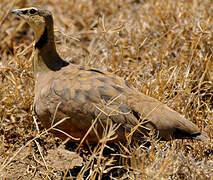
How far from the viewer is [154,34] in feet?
15.2

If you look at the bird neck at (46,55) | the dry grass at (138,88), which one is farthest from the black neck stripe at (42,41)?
the dry grass at (138,88)

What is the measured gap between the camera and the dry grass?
9.59ft

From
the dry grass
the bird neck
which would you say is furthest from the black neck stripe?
the dry grass

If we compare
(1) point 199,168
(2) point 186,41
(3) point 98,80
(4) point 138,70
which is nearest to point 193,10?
(2) point 186,41

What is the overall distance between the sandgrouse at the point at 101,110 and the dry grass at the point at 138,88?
0.16 meters

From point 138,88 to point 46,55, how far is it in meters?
0.97

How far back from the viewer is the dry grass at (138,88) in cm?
292

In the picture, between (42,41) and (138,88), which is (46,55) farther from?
(138,88)

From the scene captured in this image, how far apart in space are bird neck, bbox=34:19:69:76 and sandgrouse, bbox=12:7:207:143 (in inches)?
10.7

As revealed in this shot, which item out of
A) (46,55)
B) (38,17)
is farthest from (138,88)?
(38,17)

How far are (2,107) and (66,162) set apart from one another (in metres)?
0.90

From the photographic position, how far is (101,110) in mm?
2854

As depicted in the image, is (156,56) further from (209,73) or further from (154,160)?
(154,160)

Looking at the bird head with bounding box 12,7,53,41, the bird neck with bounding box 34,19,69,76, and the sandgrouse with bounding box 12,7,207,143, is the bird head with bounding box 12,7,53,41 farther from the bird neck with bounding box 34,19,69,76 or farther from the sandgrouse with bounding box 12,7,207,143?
the sandgrouse with bounding box 12,7,207,143
